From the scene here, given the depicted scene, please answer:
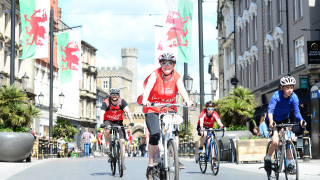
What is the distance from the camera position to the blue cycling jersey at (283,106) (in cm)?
988

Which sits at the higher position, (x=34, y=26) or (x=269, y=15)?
(x=269, y=15)

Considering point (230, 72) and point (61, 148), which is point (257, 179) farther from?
point (230, 72)

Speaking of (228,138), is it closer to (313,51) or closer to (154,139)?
(313,51)

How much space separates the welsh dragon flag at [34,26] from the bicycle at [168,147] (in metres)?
15.9

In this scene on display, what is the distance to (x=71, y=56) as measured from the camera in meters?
29.0

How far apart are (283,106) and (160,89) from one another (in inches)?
79.8

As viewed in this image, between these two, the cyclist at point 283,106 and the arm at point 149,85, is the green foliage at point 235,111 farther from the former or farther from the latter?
the arm at point 149,85

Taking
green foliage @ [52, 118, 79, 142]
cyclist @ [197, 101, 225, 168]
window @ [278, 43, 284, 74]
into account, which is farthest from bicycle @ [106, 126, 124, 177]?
green foliage @ [52, 118, 79, 142]

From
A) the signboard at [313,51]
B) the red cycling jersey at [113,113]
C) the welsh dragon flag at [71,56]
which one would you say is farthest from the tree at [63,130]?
the red cycling jersey at [113,113]

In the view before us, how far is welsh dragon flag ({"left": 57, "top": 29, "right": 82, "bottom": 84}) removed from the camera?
28.9 m

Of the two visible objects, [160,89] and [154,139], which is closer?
[154,139]

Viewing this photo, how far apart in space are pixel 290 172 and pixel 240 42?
3669cm

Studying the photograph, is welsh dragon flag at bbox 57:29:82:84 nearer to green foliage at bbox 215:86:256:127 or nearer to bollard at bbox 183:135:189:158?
bollard at bbox 183:135:189:158

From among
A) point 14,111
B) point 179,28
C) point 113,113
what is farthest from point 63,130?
point 113,113
